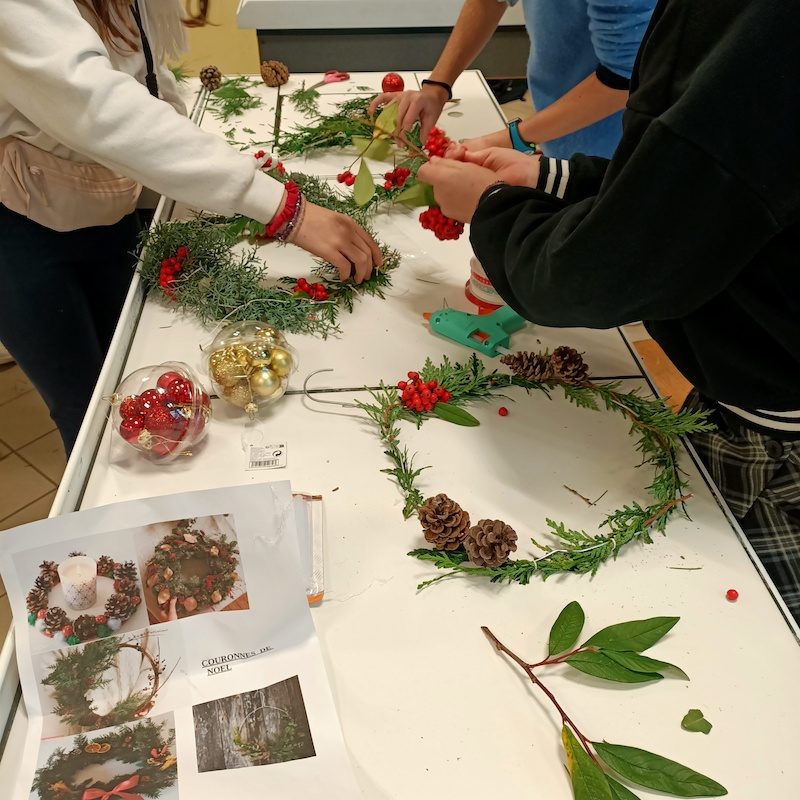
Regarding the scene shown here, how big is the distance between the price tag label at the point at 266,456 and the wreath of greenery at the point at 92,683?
0.24 meters

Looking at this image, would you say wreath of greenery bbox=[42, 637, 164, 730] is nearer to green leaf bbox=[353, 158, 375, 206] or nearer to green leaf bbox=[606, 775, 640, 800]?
green leaf bbox=[606, 775, 640, 800]

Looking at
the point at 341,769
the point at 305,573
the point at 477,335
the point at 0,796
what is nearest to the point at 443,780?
the point at 341,769

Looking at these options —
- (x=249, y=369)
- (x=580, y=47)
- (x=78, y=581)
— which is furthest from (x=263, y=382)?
(x=580, y=47)

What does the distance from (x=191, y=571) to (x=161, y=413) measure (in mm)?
196

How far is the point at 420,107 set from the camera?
1.32m

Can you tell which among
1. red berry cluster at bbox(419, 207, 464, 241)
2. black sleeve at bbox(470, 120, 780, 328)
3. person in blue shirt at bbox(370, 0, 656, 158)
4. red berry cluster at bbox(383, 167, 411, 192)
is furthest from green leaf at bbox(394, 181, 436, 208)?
black sleeve at bbox(470, 120, 780, 328)

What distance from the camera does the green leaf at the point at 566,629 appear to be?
2.00 ft

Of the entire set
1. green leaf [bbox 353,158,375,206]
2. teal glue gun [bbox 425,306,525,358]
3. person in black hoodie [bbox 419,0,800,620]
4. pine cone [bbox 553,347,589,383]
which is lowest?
person in black hoodie [bbox 419,0,800,620]

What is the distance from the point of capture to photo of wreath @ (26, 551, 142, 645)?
587 millimetres

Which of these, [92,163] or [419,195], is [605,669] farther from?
[92,163]

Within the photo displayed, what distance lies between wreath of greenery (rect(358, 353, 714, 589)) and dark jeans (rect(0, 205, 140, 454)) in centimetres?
53

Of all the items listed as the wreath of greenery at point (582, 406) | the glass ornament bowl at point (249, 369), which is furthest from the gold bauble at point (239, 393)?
the wreath of greenery at point (582, 406)

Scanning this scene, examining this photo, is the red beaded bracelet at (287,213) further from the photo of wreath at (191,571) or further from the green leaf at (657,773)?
the green leaf at (657,773)

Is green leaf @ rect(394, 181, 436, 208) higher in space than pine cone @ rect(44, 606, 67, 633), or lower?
higher
